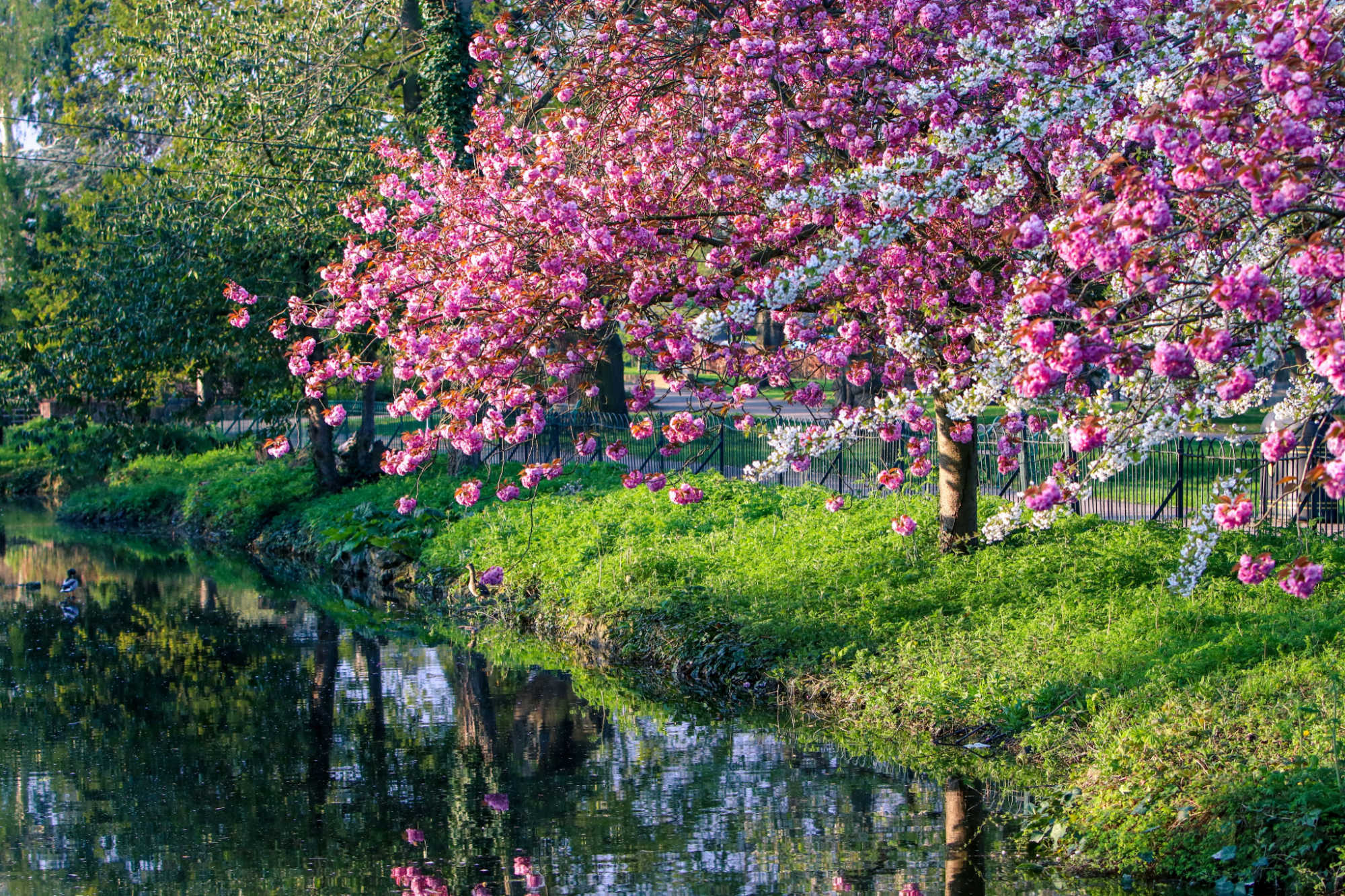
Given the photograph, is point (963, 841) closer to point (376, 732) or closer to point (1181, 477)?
point (376, 732)

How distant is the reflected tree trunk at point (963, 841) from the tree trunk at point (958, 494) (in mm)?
4065

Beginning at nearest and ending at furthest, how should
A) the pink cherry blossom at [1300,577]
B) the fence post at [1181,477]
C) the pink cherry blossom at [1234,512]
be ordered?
the pink cherry blossom at [1300,577]
the pink cherry blossom at [1234,512]
the fence post at [1181,477]

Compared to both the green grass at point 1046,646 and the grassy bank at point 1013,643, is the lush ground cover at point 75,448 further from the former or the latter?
the green grass at point 1046,646

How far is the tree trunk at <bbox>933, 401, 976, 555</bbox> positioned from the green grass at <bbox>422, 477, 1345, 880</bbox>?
0.27 meters

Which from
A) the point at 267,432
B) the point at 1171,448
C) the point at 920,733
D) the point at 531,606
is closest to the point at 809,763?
the point at 920,733

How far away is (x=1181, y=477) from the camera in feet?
49.9

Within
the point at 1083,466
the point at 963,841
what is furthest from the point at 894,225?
the point at 1083,466

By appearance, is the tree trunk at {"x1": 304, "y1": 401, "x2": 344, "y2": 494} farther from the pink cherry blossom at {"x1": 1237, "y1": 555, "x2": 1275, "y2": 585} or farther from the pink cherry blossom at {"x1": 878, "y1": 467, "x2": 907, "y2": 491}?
the pink cherry blossom at {"x1": 1237, "y1": 555, "x2": 1275, "y2": 585}

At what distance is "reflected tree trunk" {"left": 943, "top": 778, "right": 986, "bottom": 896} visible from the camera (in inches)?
298

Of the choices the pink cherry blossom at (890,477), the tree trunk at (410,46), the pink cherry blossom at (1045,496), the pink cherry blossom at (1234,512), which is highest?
the tree trunk at (410,46)

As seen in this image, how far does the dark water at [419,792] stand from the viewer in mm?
7961

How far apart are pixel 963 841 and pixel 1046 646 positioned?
8.58 ft

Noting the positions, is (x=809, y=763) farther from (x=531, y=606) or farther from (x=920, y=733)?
(x=531, y=606)

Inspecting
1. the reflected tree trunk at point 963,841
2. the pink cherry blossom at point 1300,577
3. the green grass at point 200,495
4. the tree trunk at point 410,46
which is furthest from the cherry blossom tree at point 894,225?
the green grass at point 200,495
